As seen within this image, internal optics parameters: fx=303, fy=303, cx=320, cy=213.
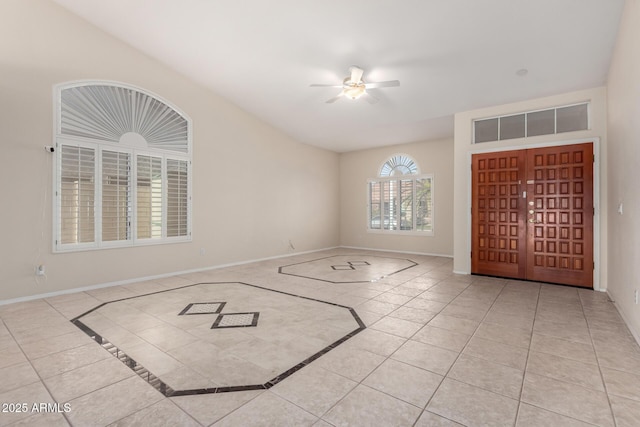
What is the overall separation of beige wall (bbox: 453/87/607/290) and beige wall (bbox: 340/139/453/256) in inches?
76.9

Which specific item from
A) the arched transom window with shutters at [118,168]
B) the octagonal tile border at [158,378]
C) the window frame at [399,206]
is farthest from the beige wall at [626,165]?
the arched transom window with shutters at [118,168]

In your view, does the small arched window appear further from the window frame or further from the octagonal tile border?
the octagonal tile border

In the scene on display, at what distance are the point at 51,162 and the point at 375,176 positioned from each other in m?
6.94

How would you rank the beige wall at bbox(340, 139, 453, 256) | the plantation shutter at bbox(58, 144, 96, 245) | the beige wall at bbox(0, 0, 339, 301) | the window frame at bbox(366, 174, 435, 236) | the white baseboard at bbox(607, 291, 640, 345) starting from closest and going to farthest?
1. the white baseboard at bbox(607, 291, 640, 345)
2. the beige wall at bbox(0, 0, 339, 301)
3. the plantation shutter at bbox(58, 144, 96, 245)
4. the beige wall at bbox(340, 139, 453, 256)
5. the window frame at bbox(366, 174, 435, 236)

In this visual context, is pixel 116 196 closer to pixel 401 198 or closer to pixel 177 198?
pixel 177 198

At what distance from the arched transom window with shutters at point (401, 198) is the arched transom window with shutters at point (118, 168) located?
5.11m

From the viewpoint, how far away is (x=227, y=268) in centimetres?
596

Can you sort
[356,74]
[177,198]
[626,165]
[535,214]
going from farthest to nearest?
[177,198] → [535,214] → [356,74] → [626,165]

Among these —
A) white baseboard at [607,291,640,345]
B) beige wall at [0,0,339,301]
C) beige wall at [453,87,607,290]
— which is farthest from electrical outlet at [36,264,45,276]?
white baseboard at [607,291,640,345]

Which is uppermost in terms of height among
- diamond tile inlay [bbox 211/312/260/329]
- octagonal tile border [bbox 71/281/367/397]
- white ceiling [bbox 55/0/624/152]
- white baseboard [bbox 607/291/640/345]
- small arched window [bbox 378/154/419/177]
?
white ceiling [bbox 55/0/624/152]

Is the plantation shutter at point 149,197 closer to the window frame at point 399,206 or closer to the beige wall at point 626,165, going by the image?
the window frame at point 399,206

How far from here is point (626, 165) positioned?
3041 millimetres

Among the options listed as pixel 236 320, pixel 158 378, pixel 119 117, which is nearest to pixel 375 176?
pixel 119 117

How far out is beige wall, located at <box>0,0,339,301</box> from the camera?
3.76m
